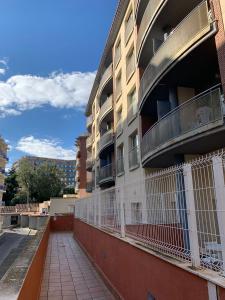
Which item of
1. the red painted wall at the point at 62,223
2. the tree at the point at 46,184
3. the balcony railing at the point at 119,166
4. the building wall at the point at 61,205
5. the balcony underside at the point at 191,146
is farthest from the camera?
the tree at the point at 46,184

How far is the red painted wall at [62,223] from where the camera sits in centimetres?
2555

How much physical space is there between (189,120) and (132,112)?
26.2 ft

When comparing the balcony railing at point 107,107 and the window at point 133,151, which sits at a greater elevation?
the balcony railing at point 107,107

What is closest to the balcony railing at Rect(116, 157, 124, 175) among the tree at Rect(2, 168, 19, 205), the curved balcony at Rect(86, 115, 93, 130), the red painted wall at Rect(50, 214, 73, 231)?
the red painted wall at Rect(50, 214, 73, 231)

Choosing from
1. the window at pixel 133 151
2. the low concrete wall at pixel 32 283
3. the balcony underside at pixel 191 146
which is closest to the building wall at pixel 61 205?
the window at pixel 133 151

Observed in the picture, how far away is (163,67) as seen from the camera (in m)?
11.2

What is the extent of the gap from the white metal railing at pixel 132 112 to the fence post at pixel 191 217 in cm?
1334

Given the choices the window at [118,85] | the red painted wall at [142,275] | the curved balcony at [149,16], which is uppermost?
the window at [118,85]

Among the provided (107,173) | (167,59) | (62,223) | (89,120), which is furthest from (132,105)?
(89,120)

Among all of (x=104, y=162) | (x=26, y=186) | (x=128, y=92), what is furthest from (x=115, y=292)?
(x=26, y=186)

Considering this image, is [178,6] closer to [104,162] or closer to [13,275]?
[13,275]

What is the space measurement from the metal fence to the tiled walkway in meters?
2.08

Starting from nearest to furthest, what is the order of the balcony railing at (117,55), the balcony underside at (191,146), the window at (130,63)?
the balcony underside at (191,146) < the window at (130,63) < the balcony railing at (117,55)

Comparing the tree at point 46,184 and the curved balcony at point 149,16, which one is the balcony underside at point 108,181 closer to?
the curved balcony at point 149,16
